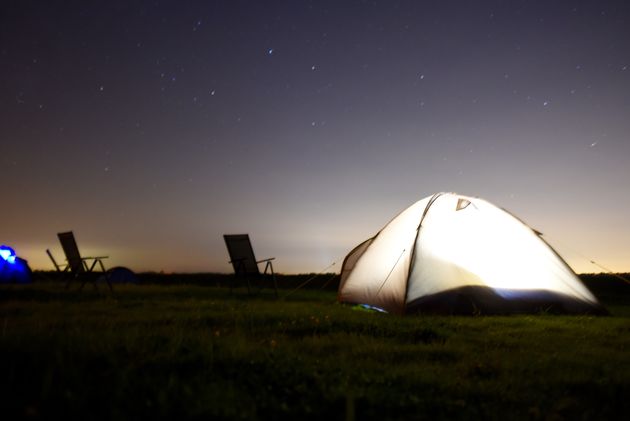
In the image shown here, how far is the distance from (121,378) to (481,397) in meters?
2.14

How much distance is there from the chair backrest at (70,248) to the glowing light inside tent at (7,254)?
15.8 ft

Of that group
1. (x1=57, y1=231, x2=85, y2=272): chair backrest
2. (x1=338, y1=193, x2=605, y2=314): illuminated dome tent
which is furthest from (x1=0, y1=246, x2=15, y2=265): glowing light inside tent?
(x1=338, y1=193, x2=605, y2=314): illuminated dome tent

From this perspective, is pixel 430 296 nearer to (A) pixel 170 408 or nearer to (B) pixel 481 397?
(B) pixel 481 397

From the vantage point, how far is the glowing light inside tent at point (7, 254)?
1316 centimetres

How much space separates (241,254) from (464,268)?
4892mm

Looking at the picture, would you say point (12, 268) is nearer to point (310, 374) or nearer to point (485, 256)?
point (485, 256)

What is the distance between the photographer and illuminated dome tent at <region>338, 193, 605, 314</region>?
7.01 meters

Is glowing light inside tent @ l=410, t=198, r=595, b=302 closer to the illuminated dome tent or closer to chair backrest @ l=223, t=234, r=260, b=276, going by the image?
the illuminated dome tent

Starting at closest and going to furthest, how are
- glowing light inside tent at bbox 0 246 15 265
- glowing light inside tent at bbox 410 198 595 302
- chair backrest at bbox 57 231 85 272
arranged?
glowing light inside tent at bbox 410 198 595 302 → chair backrest at bbox 57 231 85 272 → glowing light inside tent at bbox 0 246 15 265

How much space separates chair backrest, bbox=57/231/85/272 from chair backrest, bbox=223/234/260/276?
9.98ft

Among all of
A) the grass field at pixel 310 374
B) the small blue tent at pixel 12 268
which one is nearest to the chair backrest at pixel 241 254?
the grass field at pixel 310 374

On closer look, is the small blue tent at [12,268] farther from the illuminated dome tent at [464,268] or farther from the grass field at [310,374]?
the illuminated dome tent at [464,268]

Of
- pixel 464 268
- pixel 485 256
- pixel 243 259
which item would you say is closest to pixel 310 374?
pixel 464 268

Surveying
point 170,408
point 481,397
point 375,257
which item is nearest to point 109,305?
point 375,257
